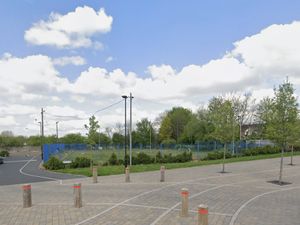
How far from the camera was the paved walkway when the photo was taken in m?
7.75

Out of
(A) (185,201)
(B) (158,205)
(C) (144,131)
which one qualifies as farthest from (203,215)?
(C) (144,131)

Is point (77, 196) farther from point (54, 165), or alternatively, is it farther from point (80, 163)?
point (80, 163)

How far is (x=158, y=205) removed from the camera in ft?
30.9

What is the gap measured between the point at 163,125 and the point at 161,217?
260ft

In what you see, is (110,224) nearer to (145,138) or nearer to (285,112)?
(285,112)

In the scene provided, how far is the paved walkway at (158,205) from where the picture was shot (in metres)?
7.75

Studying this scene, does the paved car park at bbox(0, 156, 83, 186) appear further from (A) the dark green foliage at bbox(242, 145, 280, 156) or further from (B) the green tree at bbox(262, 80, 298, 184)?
(A) the dark green foliage at bbox(242, 145, 280, 156)

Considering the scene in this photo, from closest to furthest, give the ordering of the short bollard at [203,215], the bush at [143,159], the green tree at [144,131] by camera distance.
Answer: the short bollard at [203,215], the bush at [143,159], the green tree at [144,131]

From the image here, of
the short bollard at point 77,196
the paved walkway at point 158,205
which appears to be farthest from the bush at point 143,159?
the short bollard at point 77,196

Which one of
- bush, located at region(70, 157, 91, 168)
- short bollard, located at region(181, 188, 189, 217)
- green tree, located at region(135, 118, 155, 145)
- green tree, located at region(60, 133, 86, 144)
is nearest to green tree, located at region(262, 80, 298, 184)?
short bollard, located at region(181, 188, 189, 217)

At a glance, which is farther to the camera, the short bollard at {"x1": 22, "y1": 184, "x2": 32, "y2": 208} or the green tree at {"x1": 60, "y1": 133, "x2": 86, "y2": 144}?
the green tree at {"x1": 60, "y1": 133, "x2": 86, "y2": 144}

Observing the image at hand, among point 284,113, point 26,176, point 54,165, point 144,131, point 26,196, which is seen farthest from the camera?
point 144,131

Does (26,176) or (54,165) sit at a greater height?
(54,165)

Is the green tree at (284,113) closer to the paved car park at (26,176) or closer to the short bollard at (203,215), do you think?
the short bollard at (203,215)
